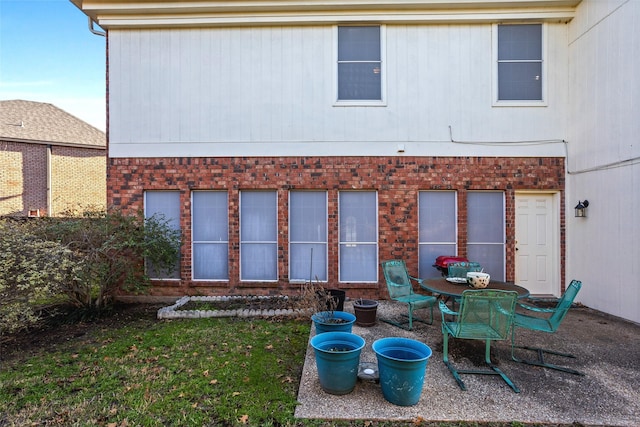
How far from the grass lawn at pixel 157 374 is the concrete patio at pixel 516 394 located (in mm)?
181

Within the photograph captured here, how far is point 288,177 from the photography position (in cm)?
766

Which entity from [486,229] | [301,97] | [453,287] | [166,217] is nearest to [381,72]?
[301,97]

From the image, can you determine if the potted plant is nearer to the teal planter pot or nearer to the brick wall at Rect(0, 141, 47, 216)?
the teal planter pot

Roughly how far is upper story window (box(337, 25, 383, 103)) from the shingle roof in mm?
16948

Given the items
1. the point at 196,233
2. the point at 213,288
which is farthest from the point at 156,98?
the point at 213,288

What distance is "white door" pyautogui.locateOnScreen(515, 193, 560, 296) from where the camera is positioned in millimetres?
7652

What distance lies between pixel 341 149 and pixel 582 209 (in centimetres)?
530

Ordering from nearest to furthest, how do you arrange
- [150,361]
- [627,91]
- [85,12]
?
[150,361]
[627,91]
[85,12]

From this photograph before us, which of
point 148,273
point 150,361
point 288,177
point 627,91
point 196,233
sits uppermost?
point 627,91

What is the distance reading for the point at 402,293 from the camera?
6.25 meters

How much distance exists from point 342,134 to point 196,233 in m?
4.12

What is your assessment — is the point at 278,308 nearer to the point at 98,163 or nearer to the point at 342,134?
the point at 342,134

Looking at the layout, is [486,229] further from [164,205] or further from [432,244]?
[164,205]

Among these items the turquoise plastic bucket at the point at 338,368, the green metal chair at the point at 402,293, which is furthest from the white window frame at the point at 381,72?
the turquoise plastic bucket at the point at 338,368
